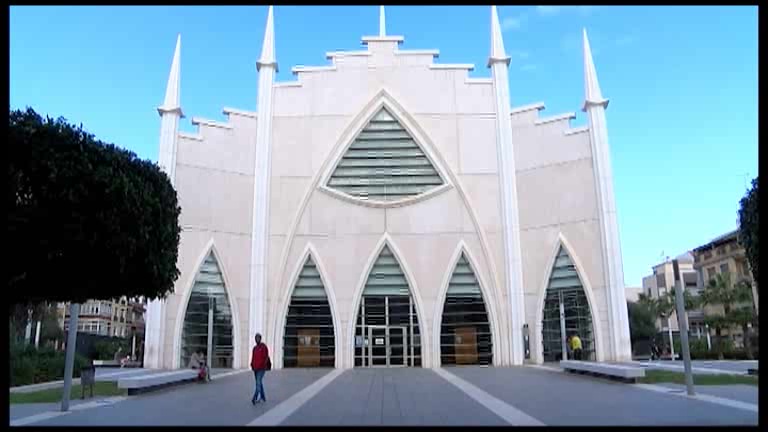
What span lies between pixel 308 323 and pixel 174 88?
14.1 m

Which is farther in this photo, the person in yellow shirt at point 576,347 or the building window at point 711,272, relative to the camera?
the building window at point 711,272

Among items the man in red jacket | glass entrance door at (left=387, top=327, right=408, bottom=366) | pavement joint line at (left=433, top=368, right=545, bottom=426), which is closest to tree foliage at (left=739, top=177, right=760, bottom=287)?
pavement joint line at (left=433, top=368, right=545, bottom=426)

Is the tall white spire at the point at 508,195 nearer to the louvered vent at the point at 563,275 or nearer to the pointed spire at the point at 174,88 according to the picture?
the louvered vent at the point at 563,275

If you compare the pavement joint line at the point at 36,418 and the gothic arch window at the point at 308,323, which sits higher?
the gothic arch window at the point at 308,323

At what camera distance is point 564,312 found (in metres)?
30.5

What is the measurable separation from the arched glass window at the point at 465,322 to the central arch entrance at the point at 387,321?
1.58 meters

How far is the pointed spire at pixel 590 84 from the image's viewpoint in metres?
31.0

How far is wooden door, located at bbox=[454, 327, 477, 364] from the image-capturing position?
30688 millimetres

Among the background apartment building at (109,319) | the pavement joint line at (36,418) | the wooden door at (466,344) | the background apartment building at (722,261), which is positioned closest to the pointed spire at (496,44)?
the wooden door at (466,344)

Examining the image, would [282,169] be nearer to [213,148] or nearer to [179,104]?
[213,148]

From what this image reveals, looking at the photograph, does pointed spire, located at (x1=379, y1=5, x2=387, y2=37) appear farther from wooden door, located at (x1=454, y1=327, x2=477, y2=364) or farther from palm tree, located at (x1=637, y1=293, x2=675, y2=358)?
palm tree, located at (x1=637, y1=293, x2=675, y2=358)

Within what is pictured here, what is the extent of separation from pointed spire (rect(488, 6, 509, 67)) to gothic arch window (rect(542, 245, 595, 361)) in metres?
10.7

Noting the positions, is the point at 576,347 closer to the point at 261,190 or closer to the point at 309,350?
the point at 309,350

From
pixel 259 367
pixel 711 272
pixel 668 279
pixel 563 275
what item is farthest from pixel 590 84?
pixel 668 279
